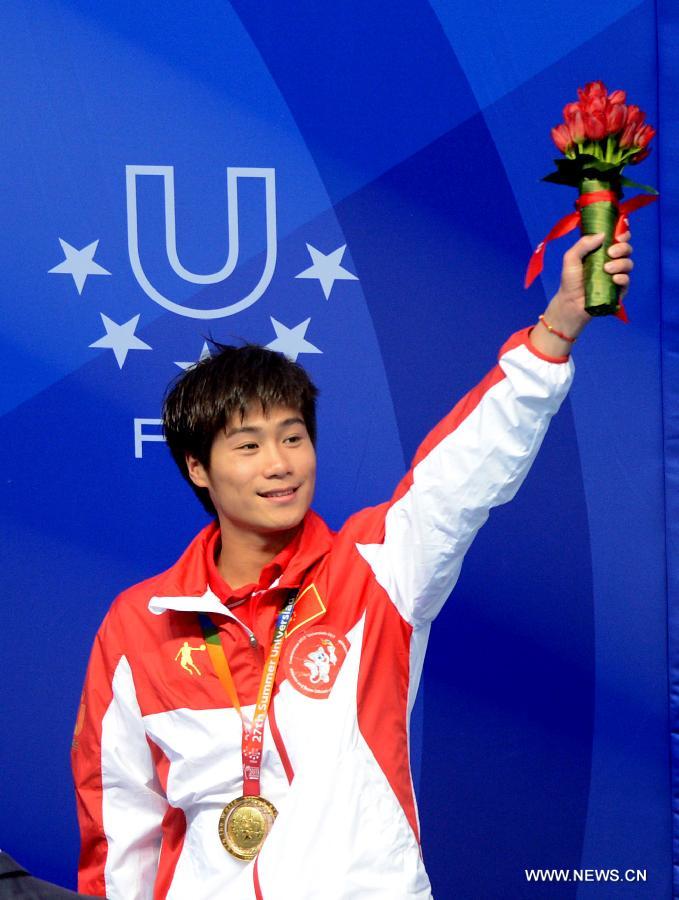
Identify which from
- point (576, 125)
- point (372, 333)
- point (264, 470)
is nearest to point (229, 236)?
point (372, 333)

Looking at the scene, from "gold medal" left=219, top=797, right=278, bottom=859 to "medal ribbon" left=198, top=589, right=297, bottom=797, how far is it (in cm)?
2

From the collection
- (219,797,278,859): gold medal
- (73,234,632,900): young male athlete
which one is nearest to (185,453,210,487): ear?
(73,234,632,900): young male athlete

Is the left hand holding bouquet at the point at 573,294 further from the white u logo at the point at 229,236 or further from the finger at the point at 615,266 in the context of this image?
the white u logo at the point at 229,236

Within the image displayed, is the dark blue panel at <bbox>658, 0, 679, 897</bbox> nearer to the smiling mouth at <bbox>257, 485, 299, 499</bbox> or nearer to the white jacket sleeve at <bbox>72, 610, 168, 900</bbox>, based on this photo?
the smiling mouth at <bbox>257, 485, 299, 499</bbox>

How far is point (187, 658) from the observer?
6.76 ft

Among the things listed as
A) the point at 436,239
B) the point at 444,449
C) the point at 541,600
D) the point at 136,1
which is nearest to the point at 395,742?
the point at 444,449

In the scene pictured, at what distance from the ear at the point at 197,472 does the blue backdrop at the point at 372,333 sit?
537mm

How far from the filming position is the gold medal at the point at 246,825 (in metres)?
1.95

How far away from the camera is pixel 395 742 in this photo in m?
1.97

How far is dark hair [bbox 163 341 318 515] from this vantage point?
2.11 m

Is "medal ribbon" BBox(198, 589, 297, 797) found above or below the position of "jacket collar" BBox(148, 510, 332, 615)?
below

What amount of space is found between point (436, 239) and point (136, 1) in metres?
0.74

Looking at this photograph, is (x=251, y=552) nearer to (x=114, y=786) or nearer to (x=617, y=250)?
(x=114, y=786)

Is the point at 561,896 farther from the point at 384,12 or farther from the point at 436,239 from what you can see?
the point at 384,12
